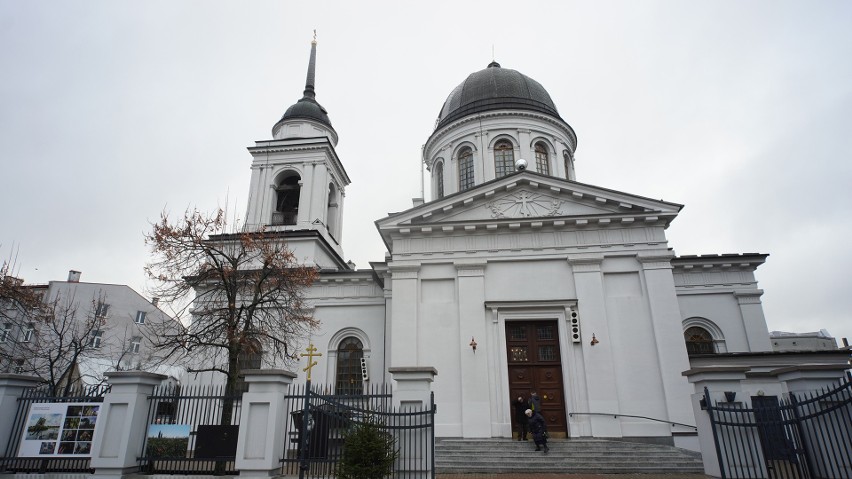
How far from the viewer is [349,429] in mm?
9406

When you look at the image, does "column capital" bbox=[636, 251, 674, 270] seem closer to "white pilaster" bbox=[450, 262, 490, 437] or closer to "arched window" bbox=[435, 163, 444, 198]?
"white pilaster" bbox=[450, 262, 490, 437]

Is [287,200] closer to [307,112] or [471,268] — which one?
[307,112]

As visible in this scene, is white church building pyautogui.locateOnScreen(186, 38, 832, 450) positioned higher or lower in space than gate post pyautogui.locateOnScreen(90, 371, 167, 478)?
higher

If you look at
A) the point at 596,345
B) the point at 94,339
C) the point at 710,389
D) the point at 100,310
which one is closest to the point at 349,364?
the point at 596,345

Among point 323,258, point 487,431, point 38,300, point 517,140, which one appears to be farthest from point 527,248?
point 38,300

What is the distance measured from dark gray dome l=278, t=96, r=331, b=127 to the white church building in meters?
10.6

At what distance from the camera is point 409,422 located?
9.92 metres

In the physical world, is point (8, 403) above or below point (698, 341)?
below

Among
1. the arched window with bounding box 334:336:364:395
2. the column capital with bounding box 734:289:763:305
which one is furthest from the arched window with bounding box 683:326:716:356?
the arched window with bounding box 334:336:364:395

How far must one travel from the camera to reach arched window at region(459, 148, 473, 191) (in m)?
24.7

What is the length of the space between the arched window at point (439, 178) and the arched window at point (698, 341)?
13.1 meters

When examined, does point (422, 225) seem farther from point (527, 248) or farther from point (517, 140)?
point (517, 140)

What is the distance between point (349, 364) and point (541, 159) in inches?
541

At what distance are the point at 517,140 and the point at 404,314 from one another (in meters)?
12.1
